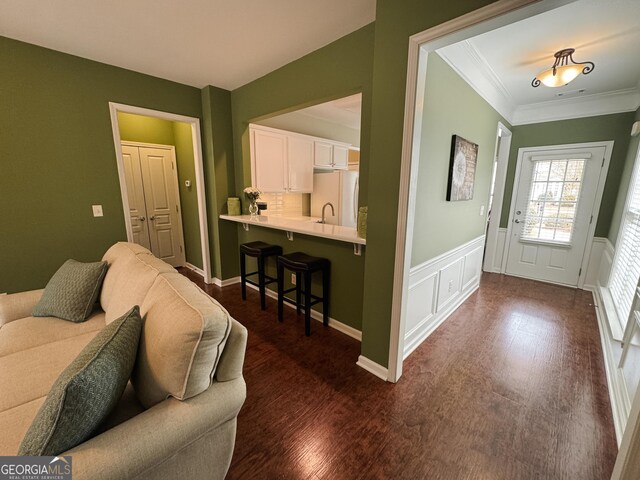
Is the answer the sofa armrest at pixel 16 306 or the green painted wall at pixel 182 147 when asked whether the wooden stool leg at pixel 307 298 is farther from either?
the green painted wall at pixel 182 147

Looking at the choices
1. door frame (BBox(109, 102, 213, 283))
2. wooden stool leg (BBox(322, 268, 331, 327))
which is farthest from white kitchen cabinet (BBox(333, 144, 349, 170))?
wooden stool leg (BBox(322, 268, 331, 327))

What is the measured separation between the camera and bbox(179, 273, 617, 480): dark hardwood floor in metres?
1.37

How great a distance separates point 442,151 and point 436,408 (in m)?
1.98

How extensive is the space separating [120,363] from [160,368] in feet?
0.43

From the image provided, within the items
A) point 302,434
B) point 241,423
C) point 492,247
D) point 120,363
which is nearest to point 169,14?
point 120,363

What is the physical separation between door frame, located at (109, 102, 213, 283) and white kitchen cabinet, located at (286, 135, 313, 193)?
1.21 m

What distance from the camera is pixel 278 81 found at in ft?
9.16

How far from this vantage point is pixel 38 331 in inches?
62.3

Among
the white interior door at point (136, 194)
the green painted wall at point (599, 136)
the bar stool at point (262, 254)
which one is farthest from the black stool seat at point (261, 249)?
the green painted wall at point (599, 136)

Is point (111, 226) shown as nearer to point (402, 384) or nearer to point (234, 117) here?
point (234, 117)

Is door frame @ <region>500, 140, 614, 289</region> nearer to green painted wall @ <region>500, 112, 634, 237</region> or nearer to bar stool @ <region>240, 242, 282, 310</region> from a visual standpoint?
green painted wall @ <region>500, 112, 634, 237</region>

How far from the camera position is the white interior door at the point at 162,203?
408cm

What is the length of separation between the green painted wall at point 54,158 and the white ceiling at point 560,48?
131 inches

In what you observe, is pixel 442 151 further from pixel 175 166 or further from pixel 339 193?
pixel 175 166
